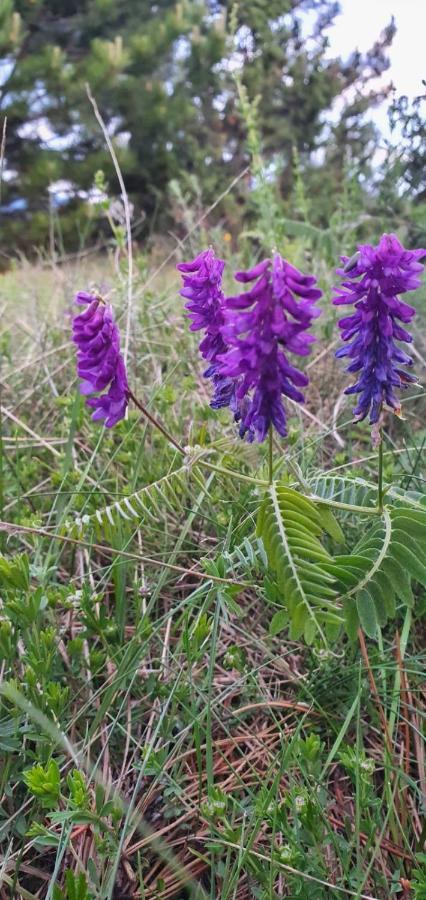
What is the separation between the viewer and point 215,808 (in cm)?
143

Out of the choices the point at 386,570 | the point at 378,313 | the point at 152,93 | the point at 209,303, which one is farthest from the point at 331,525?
the point at 152,93

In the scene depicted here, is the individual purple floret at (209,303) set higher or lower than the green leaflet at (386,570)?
higher

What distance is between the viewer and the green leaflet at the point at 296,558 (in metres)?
1.24

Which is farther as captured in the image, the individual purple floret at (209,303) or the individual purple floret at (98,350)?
the individual purple floret at (209,303)

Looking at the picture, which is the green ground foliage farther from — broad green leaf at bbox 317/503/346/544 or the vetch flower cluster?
the vetch flower cluster

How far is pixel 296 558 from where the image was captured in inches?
50.8

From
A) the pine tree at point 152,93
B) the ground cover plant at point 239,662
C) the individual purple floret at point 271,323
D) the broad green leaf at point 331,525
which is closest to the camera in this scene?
the individual purple floret at point 271,323

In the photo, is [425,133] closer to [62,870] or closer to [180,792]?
[180,792]

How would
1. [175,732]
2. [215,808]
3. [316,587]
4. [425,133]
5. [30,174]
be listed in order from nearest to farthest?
[316,587]
[215,808]
[175,732]
[425,133]
[30,174]

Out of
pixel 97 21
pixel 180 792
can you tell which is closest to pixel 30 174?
pixel 97 21

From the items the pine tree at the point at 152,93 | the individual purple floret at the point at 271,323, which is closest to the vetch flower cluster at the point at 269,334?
the individual purple floret at the point at 271,323

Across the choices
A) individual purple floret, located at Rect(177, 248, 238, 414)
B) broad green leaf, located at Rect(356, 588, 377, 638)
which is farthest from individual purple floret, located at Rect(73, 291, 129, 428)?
broad green leaf, located at Rect(356, 588, 377, 638)

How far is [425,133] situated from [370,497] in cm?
228

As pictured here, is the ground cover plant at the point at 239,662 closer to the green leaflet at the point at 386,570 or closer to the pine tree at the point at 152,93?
the green leaflet at the point at 386,570
